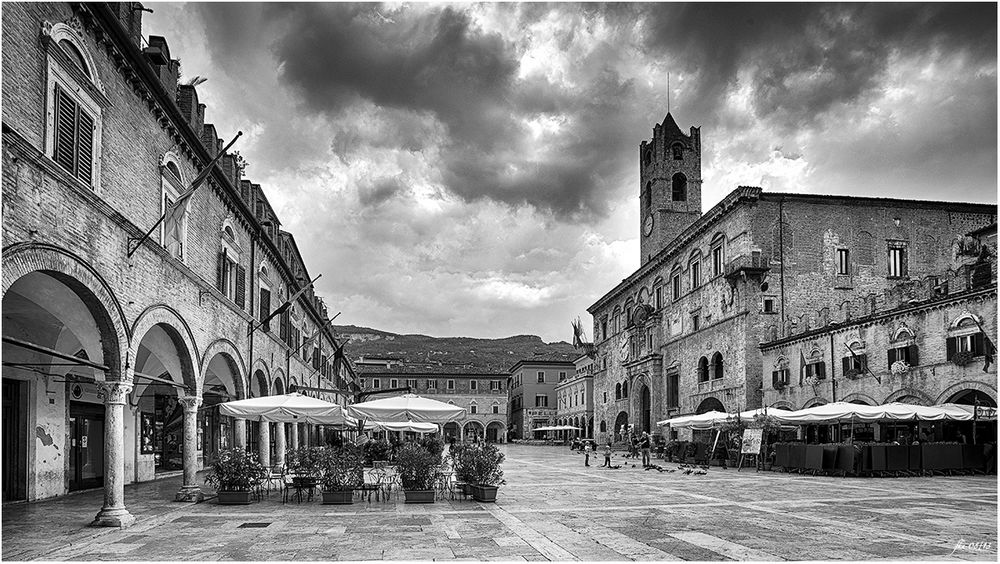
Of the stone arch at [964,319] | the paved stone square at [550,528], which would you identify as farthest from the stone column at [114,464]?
the stone arch at [964,319]

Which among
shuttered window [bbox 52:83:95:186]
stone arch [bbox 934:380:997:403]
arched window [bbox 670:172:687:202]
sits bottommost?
stone arch [bbox 934:380:997:403]

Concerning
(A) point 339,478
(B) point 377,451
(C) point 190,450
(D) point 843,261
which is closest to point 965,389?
(D) point 843,261

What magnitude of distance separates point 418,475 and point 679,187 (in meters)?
46.0

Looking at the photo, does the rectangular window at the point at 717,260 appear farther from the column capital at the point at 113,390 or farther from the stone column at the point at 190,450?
the column capital at the point at 113,390

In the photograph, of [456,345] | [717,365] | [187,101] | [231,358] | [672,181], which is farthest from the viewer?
[456,345]

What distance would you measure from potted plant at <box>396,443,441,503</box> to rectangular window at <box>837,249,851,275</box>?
30.7 m

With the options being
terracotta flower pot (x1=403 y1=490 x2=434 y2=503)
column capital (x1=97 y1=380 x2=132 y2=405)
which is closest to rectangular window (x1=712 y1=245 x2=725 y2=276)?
terracotta flower pot (x1=403 y1=490 x2=434 y2=503)

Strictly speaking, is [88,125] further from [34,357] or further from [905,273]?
[905,273]

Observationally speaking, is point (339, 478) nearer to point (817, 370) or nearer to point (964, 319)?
point (964, 319)

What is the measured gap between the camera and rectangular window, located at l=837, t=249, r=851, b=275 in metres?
40.9

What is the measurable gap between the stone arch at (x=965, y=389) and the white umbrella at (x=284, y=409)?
67.0ft

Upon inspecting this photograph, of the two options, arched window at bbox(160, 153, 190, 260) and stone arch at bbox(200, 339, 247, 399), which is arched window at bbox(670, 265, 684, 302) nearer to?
stone arch at bbox(200, 339, 247, 399)

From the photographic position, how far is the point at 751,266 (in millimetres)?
39656

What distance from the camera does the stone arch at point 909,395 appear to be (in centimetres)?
2814
